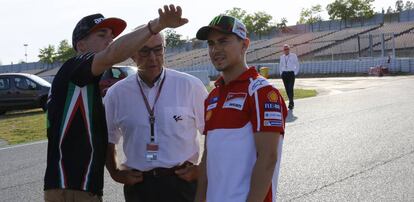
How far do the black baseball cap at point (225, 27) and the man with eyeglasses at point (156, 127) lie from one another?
0.37m

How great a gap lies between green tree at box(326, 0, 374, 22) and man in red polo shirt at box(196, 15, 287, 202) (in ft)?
244

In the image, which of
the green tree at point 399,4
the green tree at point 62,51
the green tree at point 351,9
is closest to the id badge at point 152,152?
the green tree at point 351,9

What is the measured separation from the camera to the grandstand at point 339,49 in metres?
38.8

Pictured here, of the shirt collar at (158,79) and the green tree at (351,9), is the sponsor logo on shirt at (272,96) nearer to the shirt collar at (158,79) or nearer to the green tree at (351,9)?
the shirt collar at (158,79)

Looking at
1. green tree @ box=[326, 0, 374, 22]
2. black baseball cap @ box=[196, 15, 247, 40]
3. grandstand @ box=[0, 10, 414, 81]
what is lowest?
black baseball cap @ box=[196, 15, 247, 40]

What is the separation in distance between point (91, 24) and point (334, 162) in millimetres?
5310

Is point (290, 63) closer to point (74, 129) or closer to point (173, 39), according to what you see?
point (74, 129)

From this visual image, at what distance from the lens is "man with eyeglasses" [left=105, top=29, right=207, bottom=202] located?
307 cm

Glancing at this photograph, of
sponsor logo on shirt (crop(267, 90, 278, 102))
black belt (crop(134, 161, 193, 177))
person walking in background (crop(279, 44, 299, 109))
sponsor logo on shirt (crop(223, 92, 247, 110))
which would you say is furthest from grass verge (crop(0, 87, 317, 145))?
sponsor logo on shirt (crop(267, 90, 278, 102))

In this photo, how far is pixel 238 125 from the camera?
101 inches

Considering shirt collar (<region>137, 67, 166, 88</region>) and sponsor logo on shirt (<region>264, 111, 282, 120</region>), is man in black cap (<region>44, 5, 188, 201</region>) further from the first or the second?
sponsor logo on shirt (<region>264, 111, 282, 120</region>)

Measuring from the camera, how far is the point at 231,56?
2723 millimetres

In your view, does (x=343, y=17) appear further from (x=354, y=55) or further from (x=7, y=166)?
(x=7, y=166)

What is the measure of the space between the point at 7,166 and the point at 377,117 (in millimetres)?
7798
